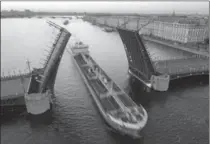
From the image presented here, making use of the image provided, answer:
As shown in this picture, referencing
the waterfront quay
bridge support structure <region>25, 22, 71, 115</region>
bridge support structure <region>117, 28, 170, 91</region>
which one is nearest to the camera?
bridge support structure <region>25, 22, 71, 115</region>

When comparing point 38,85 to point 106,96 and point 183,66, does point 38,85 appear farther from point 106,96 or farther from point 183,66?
point 183,66

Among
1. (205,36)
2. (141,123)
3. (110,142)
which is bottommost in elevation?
(110,142)

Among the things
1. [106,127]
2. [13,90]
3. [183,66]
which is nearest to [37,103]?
[13,90]

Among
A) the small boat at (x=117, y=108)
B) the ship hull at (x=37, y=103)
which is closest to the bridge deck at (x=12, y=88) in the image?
the ship hull at (x=37, y=103)

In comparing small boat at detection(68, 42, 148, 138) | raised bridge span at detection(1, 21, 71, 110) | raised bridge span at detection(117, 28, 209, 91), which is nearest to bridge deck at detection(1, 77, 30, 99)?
raised bridge span at detection(1, 21, 71, 110)

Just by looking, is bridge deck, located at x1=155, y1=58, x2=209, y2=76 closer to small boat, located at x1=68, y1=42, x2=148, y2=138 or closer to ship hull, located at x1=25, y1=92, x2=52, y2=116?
small boat, located at x1=68, y1=42, x2=148, y2=138

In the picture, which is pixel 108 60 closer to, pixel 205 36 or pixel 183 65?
pixel 183 65

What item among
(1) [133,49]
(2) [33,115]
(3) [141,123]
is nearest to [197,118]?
(3) [141,123]
